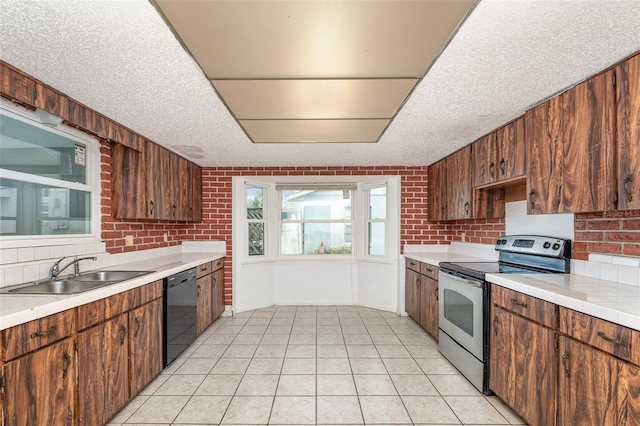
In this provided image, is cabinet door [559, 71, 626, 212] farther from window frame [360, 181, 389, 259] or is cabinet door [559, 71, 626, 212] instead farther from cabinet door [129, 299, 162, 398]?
cabinet door [129, 299, 162, 398]

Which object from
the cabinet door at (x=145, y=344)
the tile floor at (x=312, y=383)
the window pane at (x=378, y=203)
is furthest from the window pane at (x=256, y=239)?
the cabinet door at (x=145, y=344)

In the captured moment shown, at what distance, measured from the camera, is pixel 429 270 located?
3369mm

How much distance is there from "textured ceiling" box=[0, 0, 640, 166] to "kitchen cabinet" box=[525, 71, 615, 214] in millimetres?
98

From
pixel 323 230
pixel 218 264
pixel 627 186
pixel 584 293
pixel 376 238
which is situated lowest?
pixel 218 264

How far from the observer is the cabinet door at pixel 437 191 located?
3.81m

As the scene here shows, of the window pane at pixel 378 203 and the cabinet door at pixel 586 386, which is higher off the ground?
the window pane at pixel 378 203

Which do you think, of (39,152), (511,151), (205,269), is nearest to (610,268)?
(511,151)

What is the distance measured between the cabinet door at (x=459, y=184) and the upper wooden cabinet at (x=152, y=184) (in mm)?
3309

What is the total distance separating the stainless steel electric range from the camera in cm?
225

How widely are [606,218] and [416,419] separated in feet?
6.11

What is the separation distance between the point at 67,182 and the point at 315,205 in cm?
304

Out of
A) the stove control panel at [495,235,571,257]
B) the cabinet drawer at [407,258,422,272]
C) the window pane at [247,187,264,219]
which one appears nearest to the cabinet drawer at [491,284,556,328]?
the stove control panel at [495,235,571,257]

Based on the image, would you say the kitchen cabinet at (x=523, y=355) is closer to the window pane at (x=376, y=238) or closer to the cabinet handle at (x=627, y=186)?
the cabinet handle at (x=627, y=186)

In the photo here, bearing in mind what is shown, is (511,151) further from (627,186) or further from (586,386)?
(586,386)
